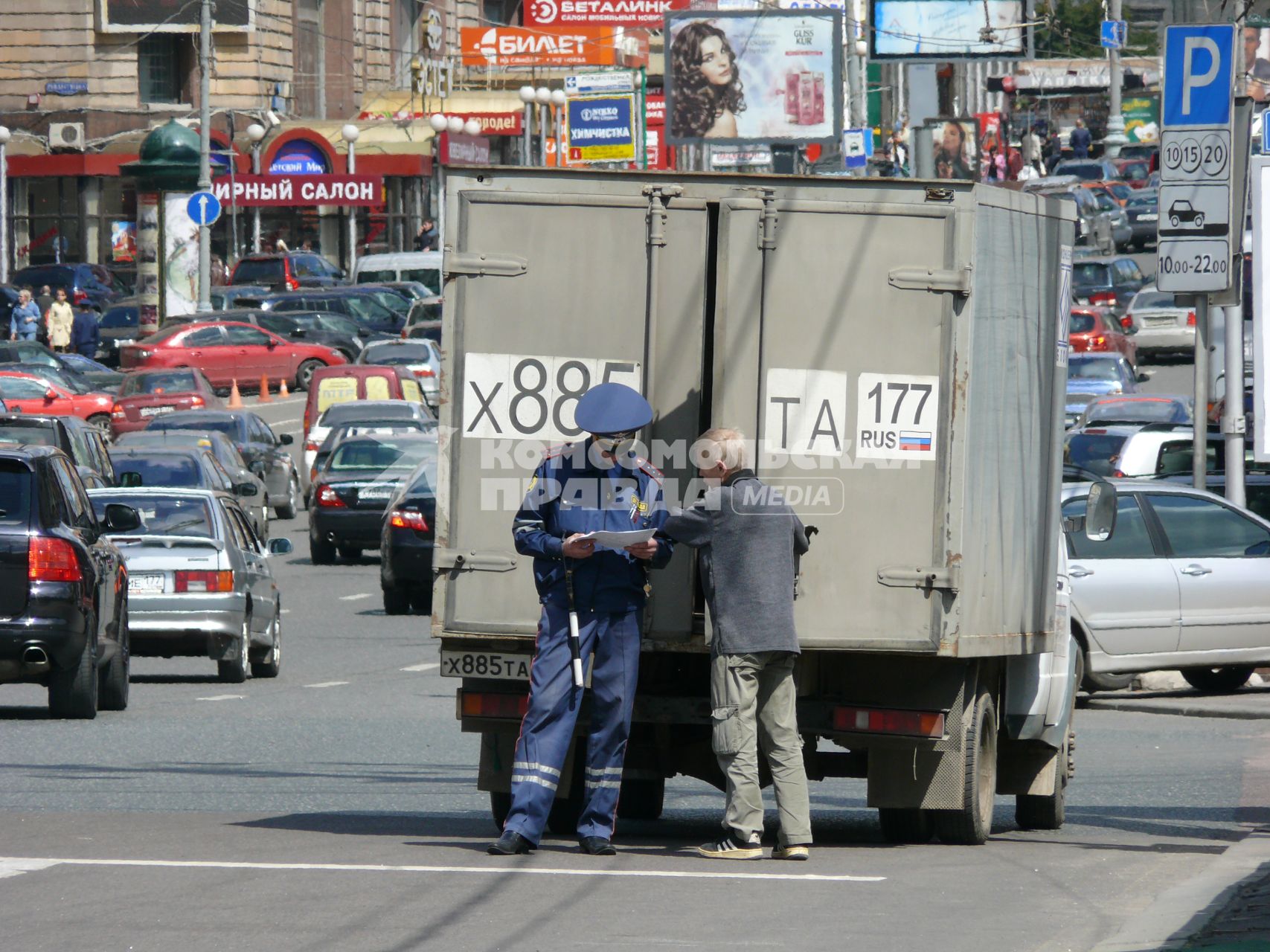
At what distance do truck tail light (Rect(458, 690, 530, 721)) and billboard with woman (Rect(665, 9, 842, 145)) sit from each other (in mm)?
37585

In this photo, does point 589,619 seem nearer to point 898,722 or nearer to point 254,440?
point 898,722

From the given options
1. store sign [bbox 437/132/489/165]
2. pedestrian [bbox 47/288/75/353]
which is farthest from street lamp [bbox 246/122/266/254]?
pedestrian [bbox 47/288/75/353]

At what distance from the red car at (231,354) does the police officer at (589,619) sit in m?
38.6

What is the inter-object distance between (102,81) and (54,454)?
63.8m

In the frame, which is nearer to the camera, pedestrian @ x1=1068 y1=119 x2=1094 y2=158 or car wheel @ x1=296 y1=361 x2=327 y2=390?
car wheel @ x1=296 y1=361 x2=327 y2=390

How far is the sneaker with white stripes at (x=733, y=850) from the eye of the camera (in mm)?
9133

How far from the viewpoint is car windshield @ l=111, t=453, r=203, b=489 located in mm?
27156

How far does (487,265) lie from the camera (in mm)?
9266

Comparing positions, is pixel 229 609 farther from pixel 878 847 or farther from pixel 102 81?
pixel 102 81

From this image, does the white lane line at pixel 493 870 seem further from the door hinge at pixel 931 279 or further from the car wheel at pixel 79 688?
the car wheel at pixel 79 688

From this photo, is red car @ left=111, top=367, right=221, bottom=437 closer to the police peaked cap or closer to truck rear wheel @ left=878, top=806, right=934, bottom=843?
truck rear wheel @ left=878, top=806, right=934, bottom=843

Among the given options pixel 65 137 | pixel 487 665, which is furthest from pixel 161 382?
pixel 65 137

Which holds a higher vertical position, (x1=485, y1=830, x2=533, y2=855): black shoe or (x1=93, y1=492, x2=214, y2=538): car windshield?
(x1=93, y1=492, x2=214, y2=538): car windshield

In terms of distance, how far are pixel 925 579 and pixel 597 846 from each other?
163 cm
